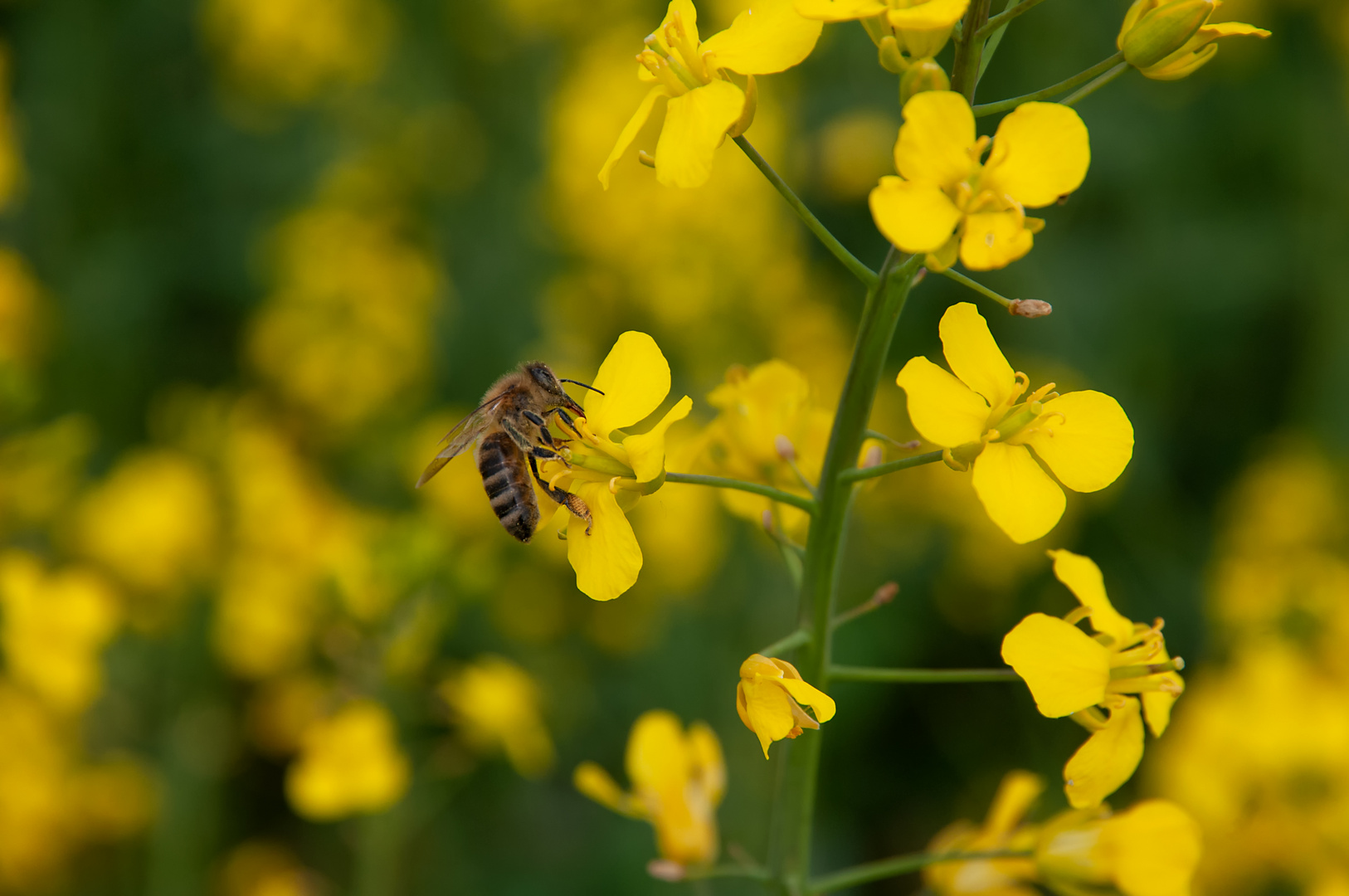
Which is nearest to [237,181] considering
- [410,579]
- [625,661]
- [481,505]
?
[481,505]

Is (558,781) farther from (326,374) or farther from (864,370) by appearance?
(864,370)

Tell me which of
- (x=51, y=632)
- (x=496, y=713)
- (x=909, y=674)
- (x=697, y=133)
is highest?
(x=51, y=632)

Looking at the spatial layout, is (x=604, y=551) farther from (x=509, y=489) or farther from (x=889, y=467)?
(x=509, y=489)

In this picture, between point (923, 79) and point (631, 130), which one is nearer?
point (923, 79)

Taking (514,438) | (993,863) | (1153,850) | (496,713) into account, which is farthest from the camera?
(496,713)

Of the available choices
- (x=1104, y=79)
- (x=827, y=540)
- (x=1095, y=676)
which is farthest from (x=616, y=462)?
(x=1104, y=79)

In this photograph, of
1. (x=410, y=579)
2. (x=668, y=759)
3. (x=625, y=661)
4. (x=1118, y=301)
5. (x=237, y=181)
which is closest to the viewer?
(x=668, y=759)

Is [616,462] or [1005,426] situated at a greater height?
[616,462]

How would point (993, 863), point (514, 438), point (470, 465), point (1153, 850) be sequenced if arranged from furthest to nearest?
point (470, 465) → point (514, 438) → point (993, 863) → point (1153, 850)
